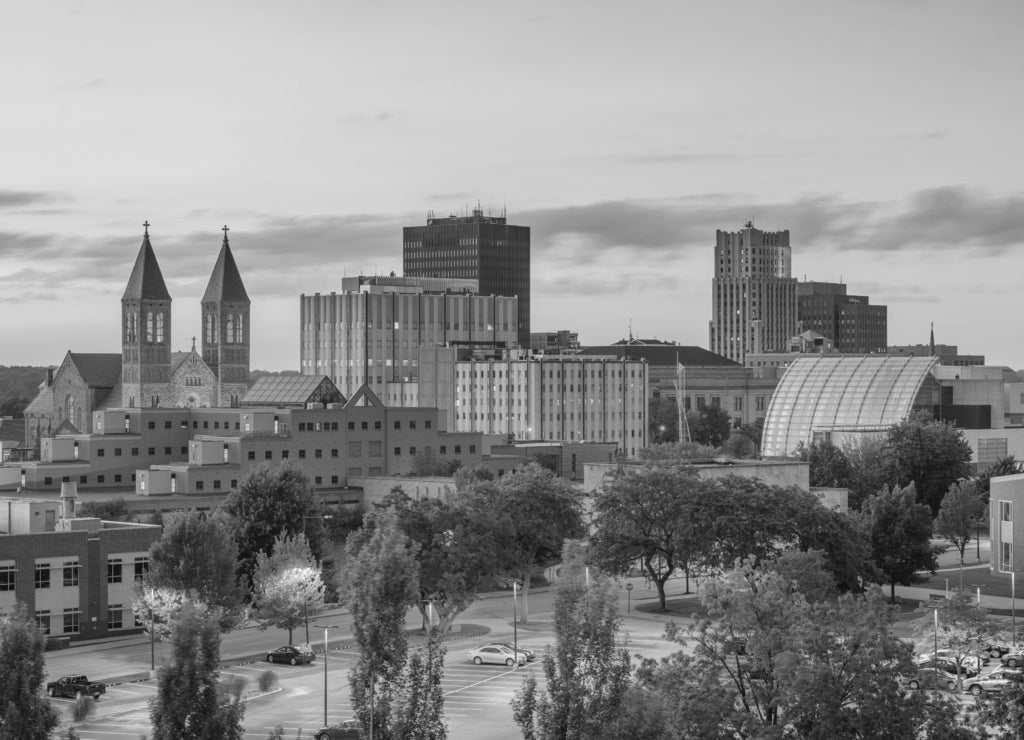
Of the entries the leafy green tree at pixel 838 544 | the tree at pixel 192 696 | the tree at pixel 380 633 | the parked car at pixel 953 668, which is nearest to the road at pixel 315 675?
the tree at pixel 192 696

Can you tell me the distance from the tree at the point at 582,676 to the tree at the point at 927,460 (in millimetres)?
111879

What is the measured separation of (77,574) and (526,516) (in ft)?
97.3

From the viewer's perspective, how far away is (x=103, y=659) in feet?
323

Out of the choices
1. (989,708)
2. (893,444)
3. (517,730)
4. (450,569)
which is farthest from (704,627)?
(893,444)

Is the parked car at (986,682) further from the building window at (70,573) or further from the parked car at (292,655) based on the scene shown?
the building window at (70,573)

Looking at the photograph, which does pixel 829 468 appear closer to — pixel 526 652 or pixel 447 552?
pixel 447 552

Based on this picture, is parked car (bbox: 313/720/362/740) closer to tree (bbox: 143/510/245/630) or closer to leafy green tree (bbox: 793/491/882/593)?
tree (bbox: 143/510/245/630)

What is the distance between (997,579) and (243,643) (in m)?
54.8

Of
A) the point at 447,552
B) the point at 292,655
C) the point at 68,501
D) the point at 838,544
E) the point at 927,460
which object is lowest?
the point at 292,655

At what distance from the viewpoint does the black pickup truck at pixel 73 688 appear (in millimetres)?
84625

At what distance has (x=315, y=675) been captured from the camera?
9094cm

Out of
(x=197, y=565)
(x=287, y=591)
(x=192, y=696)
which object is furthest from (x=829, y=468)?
(x=192, y=696)

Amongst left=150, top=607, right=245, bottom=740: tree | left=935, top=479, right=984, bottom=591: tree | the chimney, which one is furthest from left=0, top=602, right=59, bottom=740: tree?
left=935, top=479, right=984, bottom=591: tree

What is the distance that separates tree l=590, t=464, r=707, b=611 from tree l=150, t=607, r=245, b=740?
5644 cm
